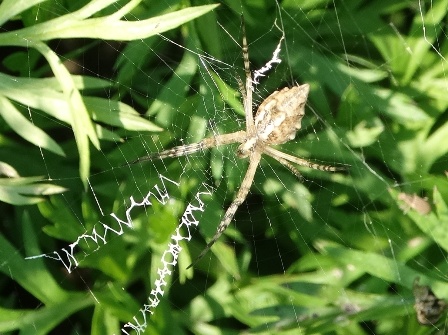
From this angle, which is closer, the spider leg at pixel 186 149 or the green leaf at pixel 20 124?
the green leaf at pixel 20 124

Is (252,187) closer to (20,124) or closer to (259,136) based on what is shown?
(259,136)

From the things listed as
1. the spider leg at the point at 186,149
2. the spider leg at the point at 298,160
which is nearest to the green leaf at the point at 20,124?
the spider leg at the point at 186,149

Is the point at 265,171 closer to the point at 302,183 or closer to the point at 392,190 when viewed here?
the point at 302,183

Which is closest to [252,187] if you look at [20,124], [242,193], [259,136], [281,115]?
[242,193]

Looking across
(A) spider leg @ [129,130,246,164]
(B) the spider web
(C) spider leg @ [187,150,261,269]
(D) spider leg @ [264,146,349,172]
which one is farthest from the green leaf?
(D) spider leg @ [264,146,349,172]

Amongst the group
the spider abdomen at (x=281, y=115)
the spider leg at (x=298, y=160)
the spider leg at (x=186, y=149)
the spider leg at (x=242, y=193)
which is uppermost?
the spider abdomen at (x=281, y=115)

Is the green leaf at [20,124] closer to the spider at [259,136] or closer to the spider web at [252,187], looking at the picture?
the spider web at [252,187]
